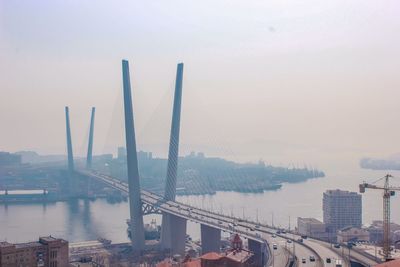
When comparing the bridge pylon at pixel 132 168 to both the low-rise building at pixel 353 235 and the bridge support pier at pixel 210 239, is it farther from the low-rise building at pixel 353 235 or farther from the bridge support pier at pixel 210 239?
the low-rise building at pixel 353 235

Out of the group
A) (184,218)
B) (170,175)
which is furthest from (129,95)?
(184,218)

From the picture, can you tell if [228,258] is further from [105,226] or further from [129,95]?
[105,226]

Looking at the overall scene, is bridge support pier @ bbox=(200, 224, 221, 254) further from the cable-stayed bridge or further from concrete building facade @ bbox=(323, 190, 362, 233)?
concrete building facade @ bbox=(323, 190, 362, 233)

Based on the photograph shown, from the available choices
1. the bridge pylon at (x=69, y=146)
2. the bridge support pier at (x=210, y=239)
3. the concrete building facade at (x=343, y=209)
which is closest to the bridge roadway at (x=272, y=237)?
the bridge support pier at (x=210, y=239)

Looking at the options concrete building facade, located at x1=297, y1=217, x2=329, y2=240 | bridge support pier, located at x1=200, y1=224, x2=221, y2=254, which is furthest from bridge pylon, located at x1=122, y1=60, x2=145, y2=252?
concrete building facade, located at x1=297, y1=217, x2=329, y2=240

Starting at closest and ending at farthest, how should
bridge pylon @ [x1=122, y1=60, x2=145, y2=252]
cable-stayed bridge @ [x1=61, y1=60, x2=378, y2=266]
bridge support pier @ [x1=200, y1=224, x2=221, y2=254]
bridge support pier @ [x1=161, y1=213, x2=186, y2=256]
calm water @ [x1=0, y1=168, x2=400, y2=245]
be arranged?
cable-stayed bridge @ [x1=61, y1=60, x2=378, y2=266] → bridge support pier @ [x1=200, y1=224, x2=221, y2=254] → bridge support pier @ [x1=161, y1=213, x2=186, y2=256] → bridge pylon @ [x1=122, y1=60, x2=145, y2=252] → calm water @ [x1=0, y1=168, x2=400, y2=245]
